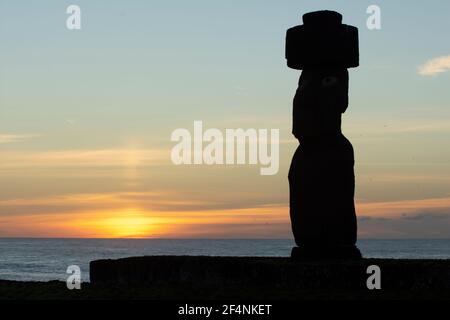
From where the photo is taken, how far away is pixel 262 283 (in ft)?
57.7

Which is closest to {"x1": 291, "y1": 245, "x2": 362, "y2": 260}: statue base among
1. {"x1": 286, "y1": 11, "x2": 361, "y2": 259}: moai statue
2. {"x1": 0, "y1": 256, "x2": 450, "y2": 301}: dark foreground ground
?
{"x1": 286, "y1": 11, "x2": 361, "y2": 259}: moai statue

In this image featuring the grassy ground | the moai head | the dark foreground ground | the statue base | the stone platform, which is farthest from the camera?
the moai head

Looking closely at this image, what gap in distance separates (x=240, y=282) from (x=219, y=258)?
1.16m

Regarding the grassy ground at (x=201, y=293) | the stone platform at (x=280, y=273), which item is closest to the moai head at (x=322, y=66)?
the stone platform at (x=280, y=273)

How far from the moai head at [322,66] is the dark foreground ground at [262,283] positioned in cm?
327

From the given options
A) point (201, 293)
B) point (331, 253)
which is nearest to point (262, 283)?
point (201, 293)

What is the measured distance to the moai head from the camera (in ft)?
63.1

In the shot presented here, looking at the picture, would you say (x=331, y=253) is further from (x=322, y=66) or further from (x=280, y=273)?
(x=322, y=66)

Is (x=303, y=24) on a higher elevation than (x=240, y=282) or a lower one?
higher

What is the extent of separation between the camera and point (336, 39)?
19.3 meters

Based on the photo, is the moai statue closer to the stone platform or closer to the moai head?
the moai head

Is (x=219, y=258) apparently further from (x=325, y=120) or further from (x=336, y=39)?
(x=336, y=39)

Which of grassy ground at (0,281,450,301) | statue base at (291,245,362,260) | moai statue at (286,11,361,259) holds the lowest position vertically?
grassy ground at (0,281,450,301)
